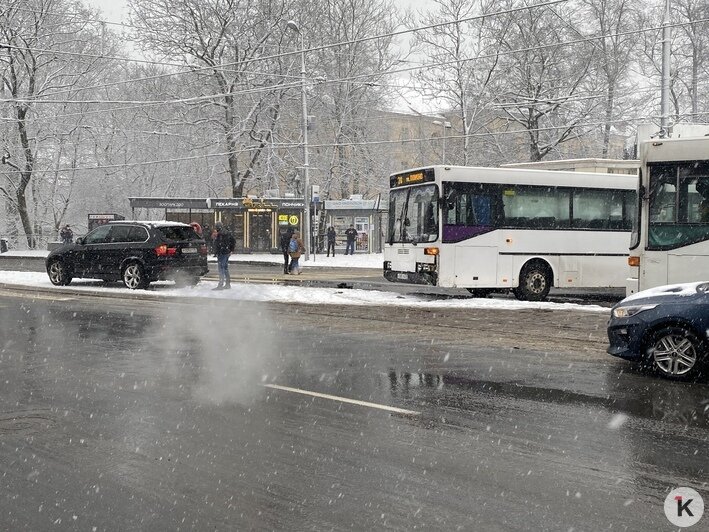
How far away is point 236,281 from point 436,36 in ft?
77.5

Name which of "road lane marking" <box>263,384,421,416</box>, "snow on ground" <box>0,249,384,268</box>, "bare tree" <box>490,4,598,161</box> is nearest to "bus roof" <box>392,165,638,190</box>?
"road lane marking" <box>263,384,421,416</box>

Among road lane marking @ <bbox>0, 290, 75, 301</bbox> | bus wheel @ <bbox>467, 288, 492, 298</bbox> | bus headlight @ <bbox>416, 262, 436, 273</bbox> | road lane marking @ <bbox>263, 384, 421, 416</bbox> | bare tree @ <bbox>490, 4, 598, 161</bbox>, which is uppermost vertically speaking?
bare tree @ <bbox>490, 4, 598, 161</bbox>

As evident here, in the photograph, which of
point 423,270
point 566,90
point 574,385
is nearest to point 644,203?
point 423,270

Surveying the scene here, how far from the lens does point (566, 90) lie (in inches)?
1715

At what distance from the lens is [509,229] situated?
20234 mm

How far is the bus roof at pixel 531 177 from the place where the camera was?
1997cm

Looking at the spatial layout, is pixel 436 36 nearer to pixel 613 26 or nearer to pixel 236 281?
pixel 613 26

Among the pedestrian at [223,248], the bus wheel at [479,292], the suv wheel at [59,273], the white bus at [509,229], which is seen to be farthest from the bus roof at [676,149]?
the suv wheel at [59,273]

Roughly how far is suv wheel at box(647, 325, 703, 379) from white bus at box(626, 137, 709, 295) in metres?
6.43

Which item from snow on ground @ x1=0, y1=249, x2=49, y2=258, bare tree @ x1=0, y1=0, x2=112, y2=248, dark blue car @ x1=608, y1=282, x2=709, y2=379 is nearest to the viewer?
dark blue car @ x1=608, y1=282, x2=709, y2=379

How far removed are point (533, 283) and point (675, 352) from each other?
36.7 feet

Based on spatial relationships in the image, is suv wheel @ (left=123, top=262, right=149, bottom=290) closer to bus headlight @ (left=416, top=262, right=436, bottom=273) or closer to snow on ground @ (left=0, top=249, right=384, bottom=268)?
bus headlight @ (left=416, top=262, right=436, bottom=273)

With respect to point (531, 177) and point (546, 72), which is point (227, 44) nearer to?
point (546, 72)

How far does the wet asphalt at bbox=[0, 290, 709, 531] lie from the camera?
491 centimetres
